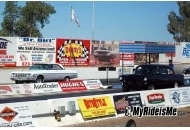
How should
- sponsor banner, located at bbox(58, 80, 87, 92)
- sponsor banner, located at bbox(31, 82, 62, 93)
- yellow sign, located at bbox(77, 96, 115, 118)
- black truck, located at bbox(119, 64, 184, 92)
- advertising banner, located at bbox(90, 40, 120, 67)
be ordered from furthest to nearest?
advertising banner, located at bbox(90, 40, 120, 67), sponsor banner, located at bbox(58, 80, 87, 92), sponsor banner, located at bbox(31, 82, 62, 93), black truck, located at bbox(119, 64, 184, 92), yellow sign, located at bbox(77, 96, 115, 118)

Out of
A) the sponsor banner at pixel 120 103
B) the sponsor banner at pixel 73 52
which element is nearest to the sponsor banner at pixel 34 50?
the sponsor banner at pixel 73 52

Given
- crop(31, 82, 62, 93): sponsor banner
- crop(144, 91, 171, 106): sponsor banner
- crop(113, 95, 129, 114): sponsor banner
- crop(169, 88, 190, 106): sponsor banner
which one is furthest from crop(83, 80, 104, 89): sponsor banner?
crop(113, 95, 129, 114): sponsor banner

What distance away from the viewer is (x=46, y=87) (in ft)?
79.8

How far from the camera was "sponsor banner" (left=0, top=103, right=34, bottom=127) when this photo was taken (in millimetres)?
10852

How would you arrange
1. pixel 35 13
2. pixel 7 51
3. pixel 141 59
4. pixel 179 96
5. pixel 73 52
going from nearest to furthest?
pixel 179 96 → pixel 7 51 → pixel 73 52 → pixel 141 59 → pixel 35 13

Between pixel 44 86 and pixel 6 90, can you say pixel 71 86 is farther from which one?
pixel 6 90

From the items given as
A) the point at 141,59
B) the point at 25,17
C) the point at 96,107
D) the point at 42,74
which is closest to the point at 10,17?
the point at 25,17

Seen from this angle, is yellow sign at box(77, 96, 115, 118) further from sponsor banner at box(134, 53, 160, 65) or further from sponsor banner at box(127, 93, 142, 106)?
sponsor banner at box(134, 53, 160, 65)

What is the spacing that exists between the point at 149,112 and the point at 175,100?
271cm

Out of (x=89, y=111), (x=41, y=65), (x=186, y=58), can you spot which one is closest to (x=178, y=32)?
(x=186, y=58)

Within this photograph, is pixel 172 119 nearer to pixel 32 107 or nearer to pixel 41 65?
pixel 32 107

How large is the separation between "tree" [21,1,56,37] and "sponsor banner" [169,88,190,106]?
56.7 m

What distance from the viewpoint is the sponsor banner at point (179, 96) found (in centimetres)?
1771

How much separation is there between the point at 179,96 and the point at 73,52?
2463 centimetres
